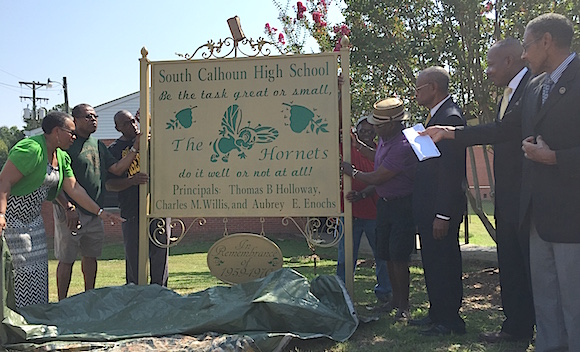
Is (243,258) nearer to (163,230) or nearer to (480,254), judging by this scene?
(163,230)

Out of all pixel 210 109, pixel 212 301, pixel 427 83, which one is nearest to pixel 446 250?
pixel 427 83

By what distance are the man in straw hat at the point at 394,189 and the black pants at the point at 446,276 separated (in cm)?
34

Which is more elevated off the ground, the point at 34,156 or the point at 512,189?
the point at 34,156

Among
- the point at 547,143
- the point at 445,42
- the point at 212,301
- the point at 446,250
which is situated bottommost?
the point at 212,301

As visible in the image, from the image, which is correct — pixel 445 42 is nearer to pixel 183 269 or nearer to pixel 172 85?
pixel 172 85

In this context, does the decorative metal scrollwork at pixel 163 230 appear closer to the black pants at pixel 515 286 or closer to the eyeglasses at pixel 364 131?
the eyeglasses at pixel 364 131

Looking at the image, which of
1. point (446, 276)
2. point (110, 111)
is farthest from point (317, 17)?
point (110, 111)

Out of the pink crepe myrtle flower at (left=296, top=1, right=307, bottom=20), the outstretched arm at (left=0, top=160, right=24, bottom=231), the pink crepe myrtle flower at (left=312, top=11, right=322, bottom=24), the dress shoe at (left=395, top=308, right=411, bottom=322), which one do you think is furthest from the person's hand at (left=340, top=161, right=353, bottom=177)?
the pink crepe myrtle flower at (left=296, top=1, right=307, bottom=20)

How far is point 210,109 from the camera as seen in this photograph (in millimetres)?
4820

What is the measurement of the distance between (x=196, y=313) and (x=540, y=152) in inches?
103

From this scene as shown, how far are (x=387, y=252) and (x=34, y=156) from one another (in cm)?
292

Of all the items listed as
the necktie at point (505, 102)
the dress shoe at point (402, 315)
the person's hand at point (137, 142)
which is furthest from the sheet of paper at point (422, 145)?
the person's hand at point (137, 142)

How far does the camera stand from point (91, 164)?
196 inches

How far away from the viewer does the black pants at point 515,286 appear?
154 inches
